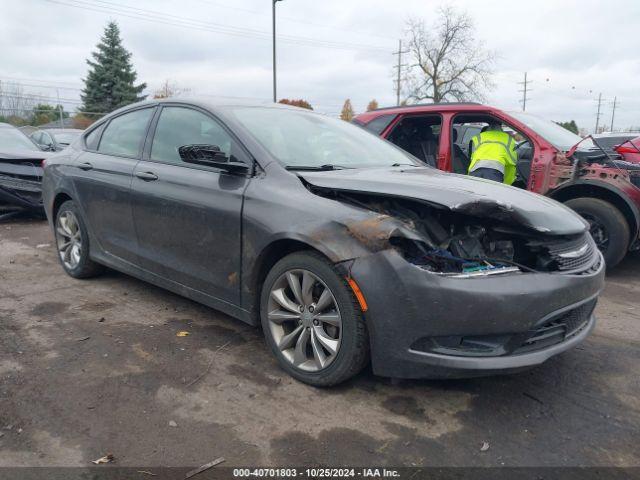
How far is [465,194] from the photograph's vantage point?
2617 mm

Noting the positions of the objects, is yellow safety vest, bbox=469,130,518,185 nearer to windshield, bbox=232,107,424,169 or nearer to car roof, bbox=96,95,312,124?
windshield, bbox=232,107,424,169

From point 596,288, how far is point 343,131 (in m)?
2.13

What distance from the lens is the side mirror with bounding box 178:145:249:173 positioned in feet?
10.2

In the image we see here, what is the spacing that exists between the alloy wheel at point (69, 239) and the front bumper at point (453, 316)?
131 inches

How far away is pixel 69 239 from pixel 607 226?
5307mm

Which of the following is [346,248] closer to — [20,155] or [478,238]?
[478,238]

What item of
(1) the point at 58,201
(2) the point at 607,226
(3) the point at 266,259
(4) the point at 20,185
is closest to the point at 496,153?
(2) the point at 607,226

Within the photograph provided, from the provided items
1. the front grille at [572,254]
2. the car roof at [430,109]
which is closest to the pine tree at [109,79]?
the car roof at [430,109]

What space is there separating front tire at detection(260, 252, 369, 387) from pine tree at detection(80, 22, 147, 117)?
3942 cm

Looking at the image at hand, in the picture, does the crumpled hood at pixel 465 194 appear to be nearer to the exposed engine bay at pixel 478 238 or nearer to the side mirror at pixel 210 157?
the exposed engine bay at pixel 478 238

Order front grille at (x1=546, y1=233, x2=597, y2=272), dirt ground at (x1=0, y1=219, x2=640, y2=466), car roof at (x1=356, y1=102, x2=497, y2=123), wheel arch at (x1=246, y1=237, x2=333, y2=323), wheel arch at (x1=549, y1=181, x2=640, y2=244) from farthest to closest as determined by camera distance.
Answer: car roof at (x1=356, y1=102, x2=497, y2=123) → wheel arch at (x1=549, y1=181, x2=640, y2=244) → wheel arch at (x1=246, y1=237, x2=333, y2=323) → front grille at (x1=546, y1=233, x2=597, y2=272) → dirt ground at (x1=0, y1=219, x2=640, y2=466)

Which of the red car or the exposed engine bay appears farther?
the red car

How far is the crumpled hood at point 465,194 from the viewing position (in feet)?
8.42

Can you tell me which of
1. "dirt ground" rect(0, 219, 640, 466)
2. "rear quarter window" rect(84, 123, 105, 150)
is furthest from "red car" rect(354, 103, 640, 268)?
"rear quarter window" rect(84, 123, 105, 150)
